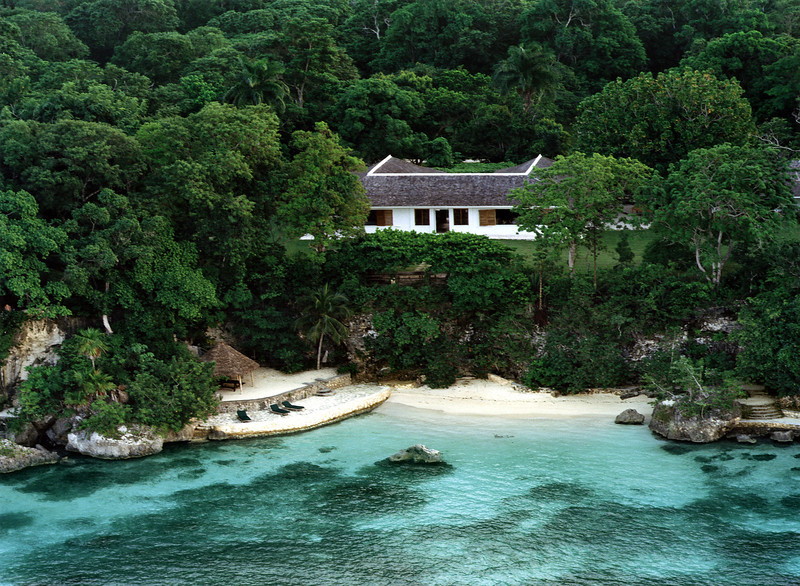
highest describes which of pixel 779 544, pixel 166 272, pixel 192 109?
pixel 192 109

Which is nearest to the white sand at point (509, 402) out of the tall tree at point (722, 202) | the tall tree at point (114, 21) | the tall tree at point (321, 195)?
the tall tree at point (722, 202)

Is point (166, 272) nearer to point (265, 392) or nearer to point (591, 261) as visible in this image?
point (265, 392)

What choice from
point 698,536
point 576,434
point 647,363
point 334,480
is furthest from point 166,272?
point 698,536

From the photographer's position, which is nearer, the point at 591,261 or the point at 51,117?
the point at 51,117

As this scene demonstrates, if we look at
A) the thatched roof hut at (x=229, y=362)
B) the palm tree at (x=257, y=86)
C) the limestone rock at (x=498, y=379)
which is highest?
the palm tree at (x=257, y=86)

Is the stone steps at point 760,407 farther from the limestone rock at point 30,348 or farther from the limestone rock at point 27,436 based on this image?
the limestone rock at point 30,348

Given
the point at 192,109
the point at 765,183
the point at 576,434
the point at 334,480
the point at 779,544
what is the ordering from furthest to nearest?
1. the point at 192,109
2. the point at 765,183
3. the point at 576,434
4. the point at 334,480
5. the point at 779,544

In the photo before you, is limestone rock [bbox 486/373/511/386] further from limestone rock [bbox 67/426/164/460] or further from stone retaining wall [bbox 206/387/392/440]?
limestone rock [bbox 67/426/164/460]
